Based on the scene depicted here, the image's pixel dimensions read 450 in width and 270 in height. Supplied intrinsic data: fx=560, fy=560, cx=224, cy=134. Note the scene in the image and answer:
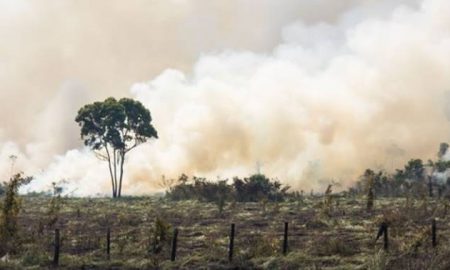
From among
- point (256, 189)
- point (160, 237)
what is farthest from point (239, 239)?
point (256, 189)

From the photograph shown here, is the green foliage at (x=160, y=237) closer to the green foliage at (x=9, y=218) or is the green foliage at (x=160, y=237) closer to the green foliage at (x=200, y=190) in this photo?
the green foliage at (x=9, y=218)

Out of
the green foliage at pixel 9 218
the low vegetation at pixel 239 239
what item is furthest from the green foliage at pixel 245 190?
the green foliage at pixel 9 218

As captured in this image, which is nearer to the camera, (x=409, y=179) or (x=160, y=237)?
(x=160, y=237)

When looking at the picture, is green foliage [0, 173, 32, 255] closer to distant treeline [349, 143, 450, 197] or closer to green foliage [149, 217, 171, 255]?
green foliage [149, 217, 171, 255]

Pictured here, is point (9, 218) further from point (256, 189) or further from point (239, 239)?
point (256, 189)

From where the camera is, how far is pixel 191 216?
46.9 m

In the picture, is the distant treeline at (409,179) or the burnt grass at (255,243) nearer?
the burnt grass at (255,243)

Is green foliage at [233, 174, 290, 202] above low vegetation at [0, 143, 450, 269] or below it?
above

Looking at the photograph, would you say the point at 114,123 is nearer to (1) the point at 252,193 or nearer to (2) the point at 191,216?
(1) the point at 252,193

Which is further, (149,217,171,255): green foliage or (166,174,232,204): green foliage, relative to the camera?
(166,174,232,204): green foliage

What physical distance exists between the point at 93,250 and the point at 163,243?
185 inches

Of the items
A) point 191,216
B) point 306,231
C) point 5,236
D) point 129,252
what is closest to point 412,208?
point 306,231

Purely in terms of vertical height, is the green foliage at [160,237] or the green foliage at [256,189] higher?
the green foliage at [256,189]

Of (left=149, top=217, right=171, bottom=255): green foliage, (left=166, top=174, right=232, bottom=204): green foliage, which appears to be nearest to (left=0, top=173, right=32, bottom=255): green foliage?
(left=149, top=217, right=171, bottom=255): green foliage
